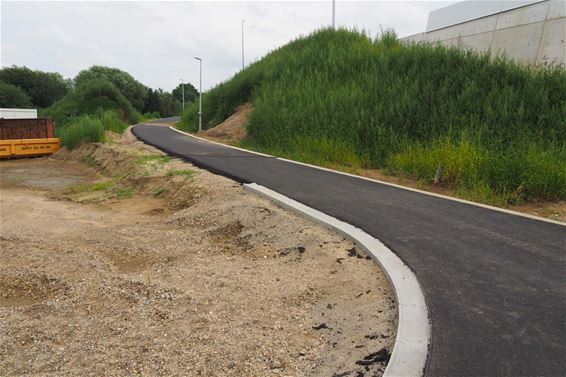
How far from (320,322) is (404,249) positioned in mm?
1803

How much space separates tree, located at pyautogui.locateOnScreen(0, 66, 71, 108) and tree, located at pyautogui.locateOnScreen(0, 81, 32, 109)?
5156mm

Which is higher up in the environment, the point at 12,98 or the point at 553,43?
the point at 553,43

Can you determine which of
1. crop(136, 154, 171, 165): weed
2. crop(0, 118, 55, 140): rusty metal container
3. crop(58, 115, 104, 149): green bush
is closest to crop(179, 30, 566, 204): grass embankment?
crop(136, 154, 171, 165): weed

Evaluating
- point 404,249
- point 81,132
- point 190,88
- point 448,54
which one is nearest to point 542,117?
point 448,54

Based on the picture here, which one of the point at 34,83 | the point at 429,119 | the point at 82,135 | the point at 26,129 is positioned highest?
the point at 34,83

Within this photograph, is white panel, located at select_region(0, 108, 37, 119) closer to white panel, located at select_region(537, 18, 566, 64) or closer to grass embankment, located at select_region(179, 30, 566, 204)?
grass embankment, located at select_region(179, 30, 566, 204)

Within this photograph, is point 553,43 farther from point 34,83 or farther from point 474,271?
point 34,83

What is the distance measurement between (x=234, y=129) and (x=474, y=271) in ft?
63.2

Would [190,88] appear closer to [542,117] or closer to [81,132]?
[81,132]

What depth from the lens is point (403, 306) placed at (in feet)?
12.0

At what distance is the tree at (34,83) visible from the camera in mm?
66250

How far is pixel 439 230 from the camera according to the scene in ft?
19.4

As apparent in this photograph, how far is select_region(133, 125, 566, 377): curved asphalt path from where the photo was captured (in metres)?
3.01

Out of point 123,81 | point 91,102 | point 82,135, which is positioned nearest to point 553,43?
point 82,135
